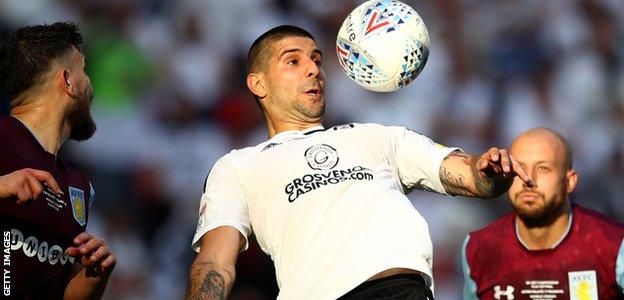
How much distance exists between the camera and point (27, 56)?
491cm

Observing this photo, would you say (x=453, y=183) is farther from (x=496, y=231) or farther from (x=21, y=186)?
(x=496, y=231)

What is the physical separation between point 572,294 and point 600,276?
0.22 m

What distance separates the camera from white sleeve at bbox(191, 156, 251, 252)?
459 centimetres

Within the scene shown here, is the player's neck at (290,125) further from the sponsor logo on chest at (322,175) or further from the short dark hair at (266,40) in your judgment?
the sponsor logo on chest at (322,175)

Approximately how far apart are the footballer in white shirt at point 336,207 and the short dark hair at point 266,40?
2.13 ft

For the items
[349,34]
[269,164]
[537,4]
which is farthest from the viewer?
[537,4]

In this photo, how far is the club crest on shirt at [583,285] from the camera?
652cm

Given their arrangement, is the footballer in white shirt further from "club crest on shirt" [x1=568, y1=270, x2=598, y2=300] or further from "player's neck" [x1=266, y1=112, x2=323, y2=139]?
"club crest on shirt" [x1=568, y1=270, x2=598, y2=300]

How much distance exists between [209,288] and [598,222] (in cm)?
345

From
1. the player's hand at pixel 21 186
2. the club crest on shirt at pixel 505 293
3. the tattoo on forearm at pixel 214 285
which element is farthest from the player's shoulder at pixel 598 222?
the player's hand at pixel 21 186

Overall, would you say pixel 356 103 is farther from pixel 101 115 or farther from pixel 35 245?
pixel 35 245

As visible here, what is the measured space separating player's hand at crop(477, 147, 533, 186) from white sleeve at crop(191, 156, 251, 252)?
3.76ft

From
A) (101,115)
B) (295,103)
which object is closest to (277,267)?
(295,103)

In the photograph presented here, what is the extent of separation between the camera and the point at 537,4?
9117 mm
